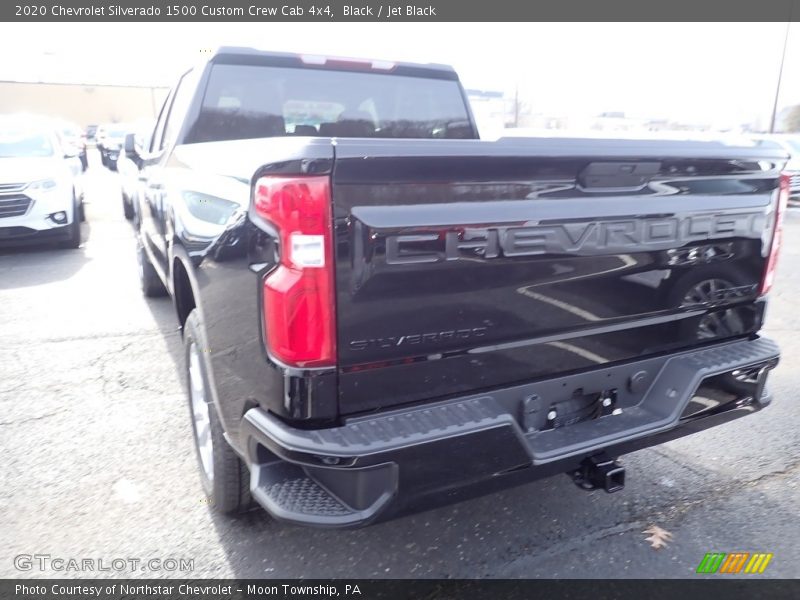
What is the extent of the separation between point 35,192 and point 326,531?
740 cm

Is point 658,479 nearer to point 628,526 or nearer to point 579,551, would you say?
point 628,526

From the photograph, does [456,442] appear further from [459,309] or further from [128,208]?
[128,208]

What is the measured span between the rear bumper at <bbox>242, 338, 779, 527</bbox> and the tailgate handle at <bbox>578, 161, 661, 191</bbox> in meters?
0.71

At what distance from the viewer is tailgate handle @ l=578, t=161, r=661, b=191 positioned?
2.15m

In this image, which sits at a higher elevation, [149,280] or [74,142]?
[74,142]

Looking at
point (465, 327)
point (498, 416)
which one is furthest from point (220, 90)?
point (498, 416)

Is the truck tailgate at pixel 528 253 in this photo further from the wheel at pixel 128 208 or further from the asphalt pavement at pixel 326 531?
the wheel at pixel 128 208

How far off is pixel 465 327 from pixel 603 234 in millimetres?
628

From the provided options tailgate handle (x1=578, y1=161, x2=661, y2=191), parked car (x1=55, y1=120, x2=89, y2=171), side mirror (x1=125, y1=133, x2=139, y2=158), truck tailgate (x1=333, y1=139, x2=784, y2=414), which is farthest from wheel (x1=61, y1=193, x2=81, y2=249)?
Result: tailgate handle (x1=578, y1=161, x2=661, y2=191)

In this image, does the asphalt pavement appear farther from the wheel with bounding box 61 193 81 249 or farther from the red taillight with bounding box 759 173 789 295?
Result: the wheel with bounding box 61 193 81 249

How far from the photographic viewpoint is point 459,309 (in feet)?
6.68
